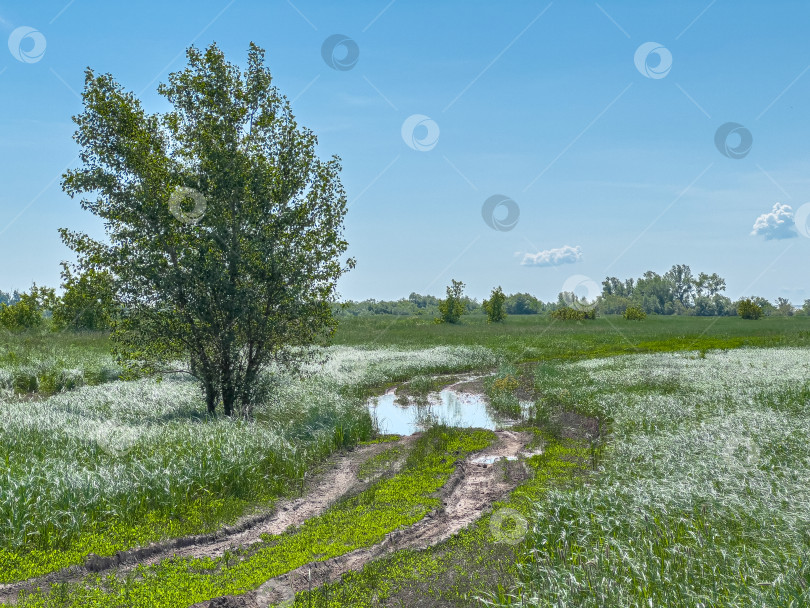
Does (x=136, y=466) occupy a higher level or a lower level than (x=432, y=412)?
higher

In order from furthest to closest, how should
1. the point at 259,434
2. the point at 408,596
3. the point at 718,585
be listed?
1. the point at 259,434
2. the point at 408,596
3. the point at 718,585

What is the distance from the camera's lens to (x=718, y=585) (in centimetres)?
699

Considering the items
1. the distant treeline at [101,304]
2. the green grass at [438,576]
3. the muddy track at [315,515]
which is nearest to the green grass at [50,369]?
the distant treeline at [101,304]

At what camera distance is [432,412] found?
23656 millimetres

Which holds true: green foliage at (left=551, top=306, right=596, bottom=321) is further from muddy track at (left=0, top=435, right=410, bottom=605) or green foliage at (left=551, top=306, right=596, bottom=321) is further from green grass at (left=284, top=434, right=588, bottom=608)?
green grass at (left=284, top=434, right=588, bottom=608)

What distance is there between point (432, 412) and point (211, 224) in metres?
11.5

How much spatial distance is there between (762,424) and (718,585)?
35.2 feet

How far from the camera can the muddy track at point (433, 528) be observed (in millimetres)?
8102

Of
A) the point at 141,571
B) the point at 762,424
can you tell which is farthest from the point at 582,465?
the point at 141,571

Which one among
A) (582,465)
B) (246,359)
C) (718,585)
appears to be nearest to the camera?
(718,585)

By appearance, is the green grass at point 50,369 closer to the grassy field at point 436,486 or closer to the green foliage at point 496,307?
the grassy field at point 436,486

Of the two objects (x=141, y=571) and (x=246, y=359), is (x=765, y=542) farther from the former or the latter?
(x=246, y=359)

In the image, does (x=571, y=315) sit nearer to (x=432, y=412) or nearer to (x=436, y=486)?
(x=432, y=412)

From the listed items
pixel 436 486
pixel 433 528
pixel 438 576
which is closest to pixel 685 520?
pixel 438 576
